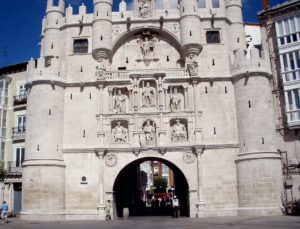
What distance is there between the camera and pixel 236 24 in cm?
3228

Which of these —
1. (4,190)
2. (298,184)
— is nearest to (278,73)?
(298,184)

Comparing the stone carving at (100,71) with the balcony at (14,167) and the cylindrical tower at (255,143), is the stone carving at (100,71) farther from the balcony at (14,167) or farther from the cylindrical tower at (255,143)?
the balcony at (14,167)

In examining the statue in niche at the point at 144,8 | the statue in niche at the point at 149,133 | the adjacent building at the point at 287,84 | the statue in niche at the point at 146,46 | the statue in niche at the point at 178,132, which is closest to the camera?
the statue in niche at the point at 149,133

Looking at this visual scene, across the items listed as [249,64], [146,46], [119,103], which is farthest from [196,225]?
[146,46]

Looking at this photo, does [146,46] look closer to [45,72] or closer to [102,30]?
[102,30]

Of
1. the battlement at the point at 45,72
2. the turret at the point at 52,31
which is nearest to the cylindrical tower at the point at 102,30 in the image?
the battlement at the point at 45,72

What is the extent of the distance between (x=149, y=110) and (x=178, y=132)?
2.94m

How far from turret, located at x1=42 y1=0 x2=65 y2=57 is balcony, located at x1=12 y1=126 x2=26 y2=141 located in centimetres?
840

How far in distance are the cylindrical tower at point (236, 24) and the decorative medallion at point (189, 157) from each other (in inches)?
392

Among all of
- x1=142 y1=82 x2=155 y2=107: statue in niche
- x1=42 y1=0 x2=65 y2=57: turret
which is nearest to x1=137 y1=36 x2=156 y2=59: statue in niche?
x1=142 y1=82 x2=155 y2=107: statue in niche

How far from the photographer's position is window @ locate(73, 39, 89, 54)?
31922mm

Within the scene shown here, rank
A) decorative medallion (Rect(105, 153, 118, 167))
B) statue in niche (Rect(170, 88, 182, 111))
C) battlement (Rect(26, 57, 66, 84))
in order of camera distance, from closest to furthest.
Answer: decorative medallion (Rect(105, 153, 118, 167)) < battlement (Rect(26, 57, 66, 84)) < statue in niche (Rect(170, 88, 182, 111))

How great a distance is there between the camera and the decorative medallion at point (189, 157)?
28.5 m

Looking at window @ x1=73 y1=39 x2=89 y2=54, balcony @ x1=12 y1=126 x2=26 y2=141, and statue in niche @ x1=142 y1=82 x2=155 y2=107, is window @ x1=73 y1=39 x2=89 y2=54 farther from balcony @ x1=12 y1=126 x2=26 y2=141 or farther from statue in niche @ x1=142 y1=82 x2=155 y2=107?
balcony @ x1=12 y1=126 x2=26 y2=141
